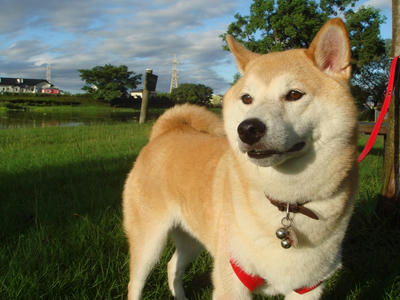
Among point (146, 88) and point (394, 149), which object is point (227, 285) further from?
point (146, 88)

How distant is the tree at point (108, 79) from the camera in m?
58.5

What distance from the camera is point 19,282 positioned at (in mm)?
2119

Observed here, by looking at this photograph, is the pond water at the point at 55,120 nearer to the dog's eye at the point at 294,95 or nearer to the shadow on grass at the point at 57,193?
the shadow on grass at the point at 57,193

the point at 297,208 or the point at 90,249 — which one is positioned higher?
the point at 297,208

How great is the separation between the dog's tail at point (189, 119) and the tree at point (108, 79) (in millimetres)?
55983

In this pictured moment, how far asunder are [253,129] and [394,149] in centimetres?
183

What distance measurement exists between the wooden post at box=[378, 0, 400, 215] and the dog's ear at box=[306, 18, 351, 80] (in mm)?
1156

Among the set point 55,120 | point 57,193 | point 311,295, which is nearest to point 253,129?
point 311,295

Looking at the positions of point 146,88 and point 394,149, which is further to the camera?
point 146,88

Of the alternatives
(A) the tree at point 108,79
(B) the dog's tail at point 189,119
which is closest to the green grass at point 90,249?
(B) the dog's tail at point 189,119

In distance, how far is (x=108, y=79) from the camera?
60.9m

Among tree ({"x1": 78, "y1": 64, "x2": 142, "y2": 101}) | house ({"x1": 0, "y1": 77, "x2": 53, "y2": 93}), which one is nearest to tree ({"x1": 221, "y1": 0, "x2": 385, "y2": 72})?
tree ({"x1": 78, "y1": 64, "x2": 142, "y2": 101})

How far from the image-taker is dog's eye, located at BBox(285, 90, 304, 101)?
168 centimetres

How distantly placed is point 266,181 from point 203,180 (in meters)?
0.64
